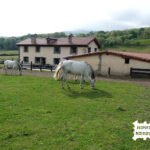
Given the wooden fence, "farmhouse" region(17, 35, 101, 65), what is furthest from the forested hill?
the wooden fence

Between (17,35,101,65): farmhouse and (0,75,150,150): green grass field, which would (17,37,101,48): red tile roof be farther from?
(0,75,150,150): green grass field

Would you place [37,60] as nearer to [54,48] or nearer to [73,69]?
[54,48]

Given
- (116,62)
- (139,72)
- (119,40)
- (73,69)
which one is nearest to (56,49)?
(116,62)

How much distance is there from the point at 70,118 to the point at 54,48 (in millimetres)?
39911

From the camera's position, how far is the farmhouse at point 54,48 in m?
49.4

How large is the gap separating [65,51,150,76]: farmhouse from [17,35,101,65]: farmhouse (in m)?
15.4

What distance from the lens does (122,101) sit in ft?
52.9

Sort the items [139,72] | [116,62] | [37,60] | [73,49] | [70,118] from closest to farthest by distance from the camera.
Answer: [70,118]
[139,72]
[116,62]
[73,49]
[37,60]

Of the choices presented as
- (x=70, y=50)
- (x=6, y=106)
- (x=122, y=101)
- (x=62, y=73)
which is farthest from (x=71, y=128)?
(x=70, y=50)

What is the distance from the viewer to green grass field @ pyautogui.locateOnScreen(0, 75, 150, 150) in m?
9.30

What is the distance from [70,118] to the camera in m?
12.1

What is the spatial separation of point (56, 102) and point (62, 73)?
5735mm

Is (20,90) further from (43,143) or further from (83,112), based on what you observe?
(43,143)

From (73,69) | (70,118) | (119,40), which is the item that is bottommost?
(70,118)
